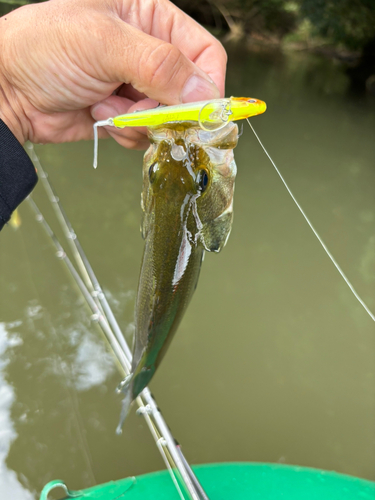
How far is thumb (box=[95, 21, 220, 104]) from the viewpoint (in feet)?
3.69

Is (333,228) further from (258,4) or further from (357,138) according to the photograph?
(258,4)

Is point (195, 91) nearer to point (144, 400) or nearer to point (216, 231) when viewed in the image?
point (216, 231)

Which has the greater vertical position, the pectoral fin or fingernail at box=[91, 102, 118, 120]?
fingernail at box=[91, 102, 118, 120]

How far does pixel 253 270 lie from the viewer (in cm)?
321

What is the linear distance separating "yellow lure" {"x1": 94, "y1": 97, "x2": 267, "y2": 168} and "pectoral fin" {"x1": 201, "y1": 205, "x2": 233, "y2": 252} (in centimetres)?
27

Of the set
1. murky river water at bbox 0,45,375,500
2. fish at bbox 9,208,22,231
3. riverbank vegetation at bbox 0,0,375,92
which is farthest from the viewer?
riverbank vegetation at bbox 0,0,375,92

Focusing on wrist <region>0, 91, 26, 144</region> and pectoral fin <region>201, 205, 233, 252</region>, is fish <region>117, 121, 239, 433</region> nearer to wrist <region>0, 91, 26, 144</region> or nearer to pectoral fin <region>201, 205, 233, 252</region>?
pectoral fin <region>201, 205, 233, 252</region>

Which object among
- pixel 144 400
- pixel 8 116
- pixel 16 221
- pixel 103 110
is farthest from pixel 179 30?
pixel 16 221

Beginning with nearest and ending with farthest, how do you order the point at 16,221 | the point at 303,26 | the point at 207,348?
1. the point at 207,348
2. the point at 16,221
3. the point at 303,26

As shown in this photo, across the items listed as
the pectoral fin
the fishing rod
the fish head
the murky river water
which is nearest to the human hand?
the fish head

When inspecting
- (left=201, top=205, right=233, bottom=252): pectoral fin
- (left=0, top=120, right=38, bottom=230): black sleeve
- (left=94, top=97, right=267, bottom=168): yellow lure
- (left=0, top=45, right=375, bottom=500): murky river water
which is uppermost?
(left=94, top=97, right=267, bottom=168): yellow lure

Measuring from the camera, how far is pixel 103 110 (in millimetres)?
1567

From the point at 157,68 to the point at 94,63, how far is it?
0.26m

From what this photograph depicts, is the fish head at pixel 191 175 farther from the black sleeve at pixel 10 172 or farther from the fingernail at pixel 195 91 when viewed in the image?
the black sleeve at pixel 10 172
